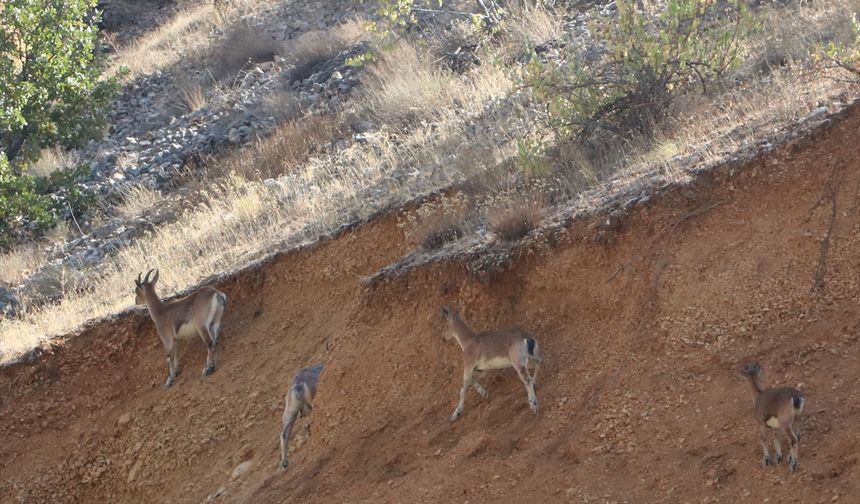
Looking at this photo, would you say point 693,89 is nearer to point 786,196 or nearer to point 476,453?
point 786,196

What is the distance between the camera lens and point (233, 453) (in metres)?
10.5

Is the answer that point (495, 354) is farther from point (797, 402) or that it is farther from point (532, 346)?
point (797, 402)

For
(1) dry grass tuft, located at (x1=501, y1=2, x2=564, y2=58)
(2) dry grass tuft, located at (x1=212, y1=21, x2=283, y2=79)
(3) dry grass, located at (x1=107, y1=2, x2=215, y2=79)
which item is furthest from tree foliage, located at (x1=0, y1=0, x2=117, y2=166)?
(1) dry grass tuft, located at (x1=501, y1=2, x2=564, y2=58)

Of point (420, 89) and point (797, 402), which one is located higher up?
point (420, 89)

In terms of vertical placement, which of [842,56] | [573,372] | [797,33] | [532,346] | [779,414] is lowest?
[573,372]

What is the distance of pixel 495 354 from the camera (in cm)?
878

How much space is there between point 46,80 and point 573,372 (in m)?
12.9

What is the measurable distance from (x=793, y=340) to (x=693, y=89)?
520 centimetres

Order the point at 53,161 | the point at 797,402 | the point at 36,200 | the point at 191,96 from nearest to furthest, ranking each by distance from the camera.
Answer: the point at 797,402, the point at 36,200, the point at 53,161, the point at 191,96

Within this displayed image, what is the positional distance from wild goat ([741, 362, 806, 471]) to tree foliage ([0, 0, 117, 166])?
44.6 ft

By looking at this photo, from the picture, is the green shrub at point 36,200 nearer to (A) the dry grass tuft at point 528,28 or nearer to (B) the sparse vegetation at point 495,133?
(B) the sparse vegetation at point 495,133

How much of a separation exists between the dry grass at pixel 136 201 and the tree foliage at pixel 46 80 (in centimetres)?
127

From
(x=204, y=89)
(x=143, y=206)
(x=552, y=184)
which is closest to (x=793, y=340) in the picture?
(x=552, y=184)

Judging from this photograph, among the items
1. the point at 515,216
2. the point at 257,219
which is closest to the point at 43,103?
the point at 257,219
